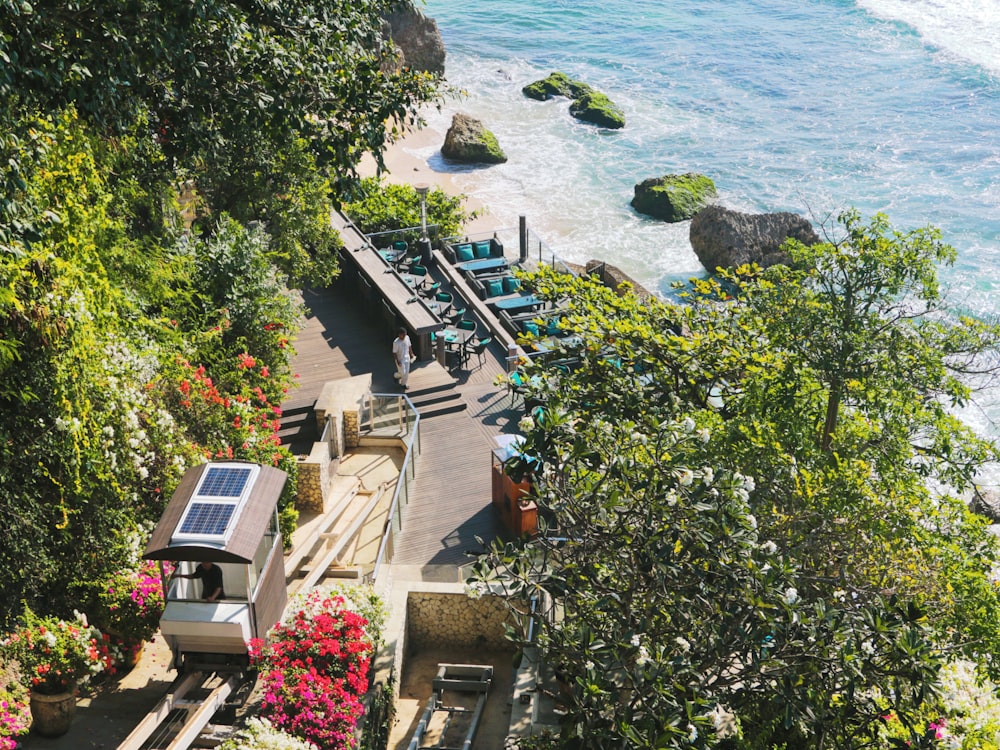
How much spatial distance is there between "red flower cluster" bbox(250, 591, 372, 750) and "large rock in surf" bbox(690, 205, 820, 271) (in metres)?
26.6

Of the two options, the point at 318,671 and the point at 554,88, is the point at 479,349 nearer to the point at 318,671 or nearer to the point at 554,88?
the point at 318,671

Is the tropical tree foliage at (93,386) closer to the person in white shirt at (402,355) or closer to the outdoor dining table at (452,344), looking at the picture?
the person in white shirt at (402,355)

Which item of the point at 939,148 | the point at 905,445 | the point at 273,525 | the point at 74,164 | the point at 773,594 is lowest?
the point at 939,148

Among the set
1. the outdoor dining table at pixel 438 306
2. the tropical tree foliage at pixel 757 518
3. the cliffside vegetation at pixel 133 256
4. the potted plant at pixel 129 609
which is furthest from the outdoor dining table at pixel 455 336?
the potted plant at pixel 129 609

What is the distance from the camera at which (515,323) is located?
26.3 metres

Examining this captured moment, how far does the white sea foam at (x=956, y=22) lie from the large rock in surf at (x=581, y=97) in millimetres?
24371

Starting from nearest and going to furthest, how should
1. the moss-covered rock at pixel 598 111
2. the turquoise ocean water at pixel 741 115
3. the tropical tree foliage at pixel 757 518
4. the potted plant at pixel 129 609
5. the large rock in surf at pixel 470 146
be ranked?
the tropical tree foliage at pixel 757 518, the potted plant at pixel 129 609, the turquoise ocean water at pixel 741 115, the large rock in surf at pixel 470 146, the moss-covered rock at pixel 598 111

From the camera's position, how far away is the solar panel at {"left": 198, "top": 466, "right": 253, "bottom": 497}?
12.1 m

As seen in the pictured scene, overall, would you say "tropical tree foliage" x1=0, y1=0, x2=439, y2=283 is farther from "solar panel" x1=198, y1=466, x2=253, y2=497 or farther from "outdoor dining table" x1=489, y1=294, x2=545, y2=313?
"outdoor dining table" x1=489, y1=294, x2=545, y2=313

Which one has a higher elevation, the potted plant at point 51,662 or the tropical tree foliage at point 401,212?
the potted plant at point 51,662

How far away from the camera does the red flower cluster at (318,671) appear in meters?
11.1

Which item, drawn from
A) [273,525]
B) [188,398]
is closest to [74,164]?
[188,398]

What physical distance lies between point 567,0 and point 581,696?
80.0m

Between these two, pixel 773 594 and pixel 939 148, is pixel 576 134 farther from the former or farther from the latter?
pixel 773 594
